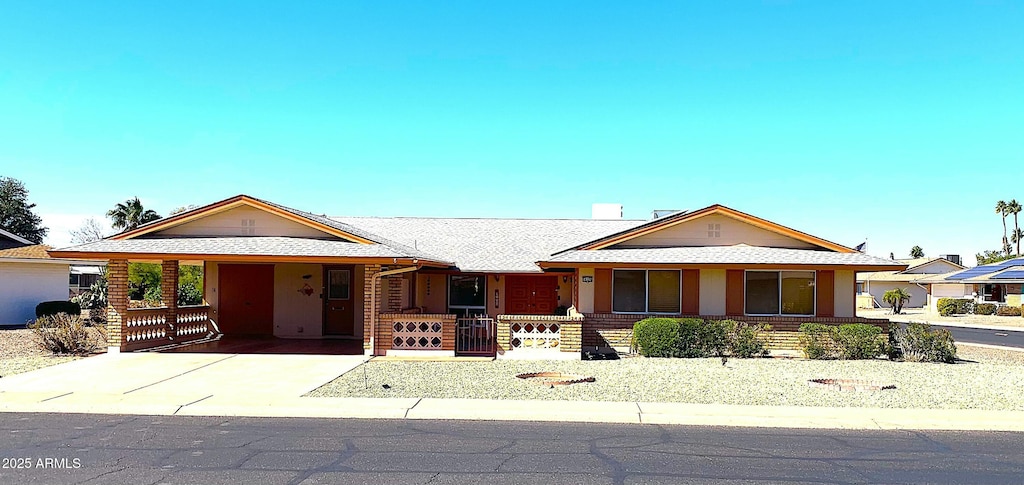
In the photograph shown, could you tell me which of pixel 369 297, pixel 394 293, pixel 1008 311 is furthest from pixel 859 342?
→ pixel 1008 311

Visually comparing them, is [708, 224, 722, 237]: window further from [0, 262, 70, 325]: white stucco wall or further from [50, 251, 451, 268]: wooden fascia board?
[0, 262, 70, 325]: white stucco wall

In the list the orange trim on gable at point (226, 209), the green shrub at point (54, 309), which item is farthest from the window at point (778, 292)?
the green shrub at point (54, 309)

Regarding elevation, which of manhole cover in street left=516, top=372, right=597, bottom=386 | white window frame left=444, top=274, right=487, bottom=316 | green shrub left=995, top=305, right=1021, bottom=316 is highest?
white window frame left=444, top=274, right=487, bottom=316

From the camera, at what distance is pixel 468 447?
8.44 m

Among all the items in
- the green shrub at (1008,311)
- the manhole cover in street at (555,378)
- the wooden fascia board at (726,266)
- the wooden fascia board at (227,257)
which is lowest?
the green shrub at (1008,311)

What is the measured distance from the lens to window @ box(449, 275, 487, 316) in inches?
891

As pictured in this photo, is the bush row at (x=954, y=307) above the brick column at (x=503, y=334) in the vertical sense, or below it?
below

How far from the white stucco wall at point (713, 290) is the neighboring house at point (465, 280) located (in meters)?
0.04

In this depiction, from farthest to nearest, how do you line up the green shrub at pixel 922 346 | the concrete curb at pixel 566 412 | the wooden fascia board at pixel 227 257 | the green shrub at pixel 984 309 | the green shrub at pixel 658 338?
the green shrub at pixel 984 309 → the green shrub at pixel 658 338 → the green shrub at pixel 922 346 → the wooden fascia board at pixel 227 257 → the concrete curb at pixel 566 412

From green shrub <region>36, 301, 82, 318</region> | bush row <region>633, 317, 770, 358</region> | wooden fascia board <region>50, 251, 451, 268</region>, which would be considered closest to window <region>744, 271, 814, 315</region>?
bush row <region>633, 317, 770, 358</region>

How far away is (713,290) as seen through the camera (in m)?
19.2

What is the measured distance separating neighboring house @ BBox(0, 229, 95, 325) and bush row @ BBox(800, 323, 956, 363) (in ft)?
80.7

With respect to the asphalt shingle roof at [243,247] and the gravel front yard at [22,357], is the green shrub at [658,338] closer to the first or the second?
the asphalt shingle roof at [243,247]

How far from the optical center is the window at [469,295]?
74.2 feet
